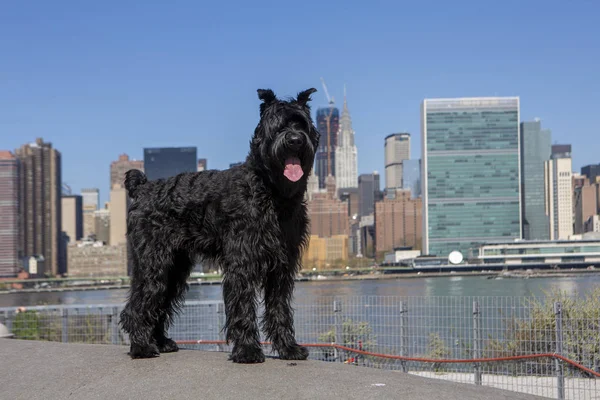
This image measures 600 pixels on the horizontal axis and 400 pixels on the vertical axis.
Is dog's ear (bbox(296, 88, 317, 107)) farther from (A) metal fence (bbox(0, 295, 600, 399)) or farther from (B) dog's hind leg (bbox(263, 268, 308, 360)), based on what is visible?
(A) metal fence (bbox(0, 295, 600, 399))

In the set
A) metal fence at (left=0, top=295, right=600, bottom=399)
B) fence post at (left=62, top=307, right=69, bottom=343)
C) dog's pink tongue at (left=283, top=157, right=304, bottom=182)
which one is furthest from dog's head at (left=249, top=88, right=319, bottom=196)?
fence post at (left=62, top=307, right=69, bottom=343)

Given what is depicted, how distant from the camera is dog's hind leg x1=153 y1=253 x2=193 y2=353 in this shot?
A: 6.85m

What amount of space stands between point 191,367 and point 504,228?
535 feet

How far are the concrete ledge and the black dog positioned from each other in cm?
30

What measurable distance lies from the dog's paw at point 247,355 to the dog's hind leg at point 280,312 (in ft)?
1.03

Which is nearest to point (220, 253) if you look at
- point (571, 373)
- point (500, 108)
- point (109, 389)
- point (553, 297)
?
point (109, 389)

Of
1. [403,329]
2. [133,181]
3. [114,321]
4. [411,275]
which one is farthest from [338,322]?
[411,275]

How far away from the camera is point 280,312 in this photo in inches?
247

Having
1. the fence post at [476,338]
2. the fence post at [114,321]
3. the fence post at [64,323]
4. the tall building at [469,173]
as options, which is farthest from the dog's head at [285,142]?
the tall building at [469,173]

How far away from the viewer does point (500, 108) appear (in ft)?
573

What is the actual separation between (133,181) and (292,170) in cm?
186

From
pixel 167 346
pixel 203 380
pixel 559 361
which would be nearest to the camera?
pixel 203 380

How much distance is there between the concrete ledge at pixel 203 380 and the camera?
527 cm

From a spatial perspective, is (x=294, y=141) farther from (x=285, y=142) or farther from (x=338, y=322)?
(x=338, y=322)
